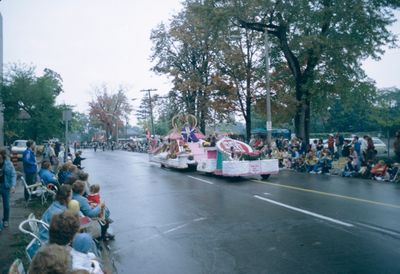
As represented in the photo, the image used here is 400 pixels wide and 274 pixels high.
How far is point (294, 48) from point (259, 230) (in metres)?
19.6

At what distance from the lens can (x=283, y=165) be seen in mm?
22625

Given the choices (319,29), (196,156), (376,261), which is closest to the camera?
(376,261)

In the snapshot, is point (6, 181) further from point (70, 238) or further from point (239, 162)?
→ point (239, 162)

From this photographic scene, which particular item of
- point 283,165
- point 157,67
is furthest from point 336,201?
point 157,67

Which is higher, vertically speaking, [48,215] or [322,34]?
[322,34]

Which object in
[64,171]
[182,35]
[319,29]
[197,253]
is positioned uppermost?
[182,35]

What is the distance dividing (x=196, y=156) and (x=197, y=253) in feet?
51.4

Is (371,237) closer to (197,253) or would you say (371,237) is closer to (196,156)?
(197,253)

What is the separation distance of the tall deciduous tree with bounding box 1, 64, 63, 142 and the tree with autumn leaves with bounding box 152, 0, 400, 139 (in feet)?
45.6

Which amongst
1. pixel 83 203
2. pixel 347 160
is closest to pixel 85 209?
pixel 83 203

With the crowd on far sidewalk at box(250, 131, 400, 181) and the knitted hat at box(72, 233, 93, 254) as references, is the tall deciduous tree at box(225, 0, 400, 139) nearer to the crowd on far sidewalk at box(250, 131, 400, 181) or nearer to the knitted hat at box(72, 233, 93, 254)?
the crowd on far sidewalk at box(250, 131, 400, 181)

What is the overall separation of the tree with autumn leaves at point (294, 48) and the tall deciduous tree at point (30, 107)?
13.9 metres

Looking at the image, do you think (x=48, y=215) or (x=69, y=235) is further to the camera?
(x=48, y=215)

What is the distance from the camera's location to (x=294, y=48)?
989 inches
